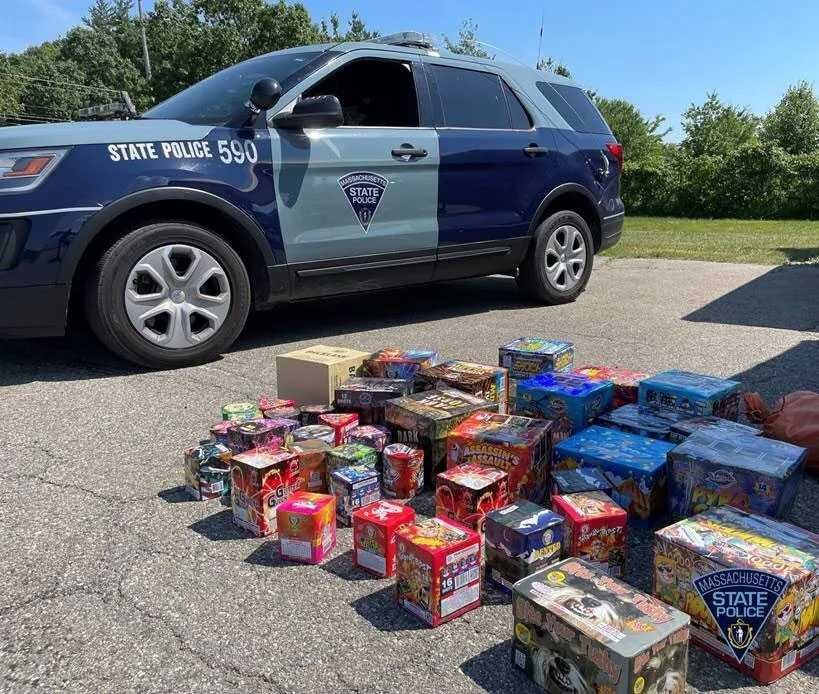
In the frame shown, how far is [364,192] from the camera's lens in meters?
4.67

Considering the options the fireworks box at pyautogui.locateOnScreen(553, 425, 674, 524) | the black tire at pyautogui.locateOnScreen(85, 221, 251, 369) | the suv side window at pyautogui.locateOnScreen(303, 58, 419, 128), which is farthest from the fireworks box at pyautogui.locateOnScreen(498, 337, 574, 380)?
the suv side window at pyautogui.locateOnScreen(303, 58, 419, 128)

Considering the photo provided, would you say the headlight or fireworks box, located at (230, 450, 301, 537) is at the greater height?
the headlight

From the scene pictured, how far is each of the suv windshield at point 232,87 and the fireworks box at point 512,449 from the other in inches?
106

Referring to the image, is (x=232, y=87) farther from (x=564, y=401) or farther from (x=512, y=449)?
(x=512, y=449)

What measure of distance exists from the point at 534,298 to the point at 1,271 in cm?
400

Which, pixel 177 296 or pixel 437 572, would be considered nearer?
pixel 437 572

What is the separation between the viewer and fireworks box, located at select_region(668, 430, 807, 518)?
7.36 feet

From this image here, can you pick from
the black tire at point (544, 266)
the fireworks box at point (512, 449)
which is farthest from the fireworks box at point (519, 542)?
the black tire at point (544, 266)

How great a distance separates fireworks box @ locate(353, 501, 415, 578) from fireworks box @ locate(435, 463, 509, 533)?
0.60 ft

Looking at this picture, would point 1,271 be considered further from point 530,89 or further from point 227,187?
point 530,89

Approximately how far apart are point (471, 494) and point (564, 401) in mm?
822

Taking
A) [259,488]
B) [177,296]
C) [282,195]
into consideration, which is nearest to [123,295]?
[177,296]

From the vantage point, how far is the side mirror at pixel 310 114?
14.1ft

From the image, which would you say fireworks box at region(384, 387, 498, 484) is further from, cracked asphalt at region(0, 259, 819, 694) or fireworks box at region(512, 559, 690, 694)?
fireworks box at region(512, 559, 690, 694)
